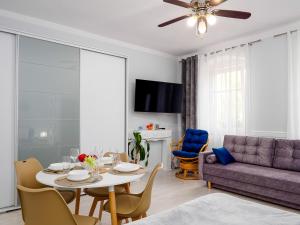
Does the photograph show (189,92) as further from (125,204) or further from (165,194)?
(125,204)

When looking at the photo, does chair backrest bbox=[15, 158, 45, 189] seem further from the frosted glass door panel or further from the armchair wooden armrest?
the armchair wooden armrest

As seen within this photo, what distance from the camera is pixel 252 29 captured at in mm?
4285

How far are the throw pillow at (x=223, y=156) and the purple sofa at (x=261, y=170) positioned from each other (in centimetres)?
9

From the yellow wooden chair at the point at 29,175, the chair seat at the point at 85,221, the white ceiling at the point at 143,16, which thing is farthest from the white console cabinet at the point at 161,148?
the chair seat at the point at 85,221

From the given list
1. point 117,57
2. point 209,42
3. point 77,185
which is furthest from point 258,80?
Result: point 77,185

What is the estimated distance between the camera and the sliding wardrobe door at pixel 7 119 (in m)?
3.12

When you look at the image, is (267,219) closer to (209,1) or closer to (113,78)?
(209,1)

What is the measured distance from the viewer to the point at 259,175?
347 cm

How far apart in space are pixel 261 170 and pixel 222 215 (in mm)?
2462

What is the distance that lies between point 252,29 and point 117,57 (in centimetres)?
247

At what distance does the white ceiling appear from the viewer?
3297 mm

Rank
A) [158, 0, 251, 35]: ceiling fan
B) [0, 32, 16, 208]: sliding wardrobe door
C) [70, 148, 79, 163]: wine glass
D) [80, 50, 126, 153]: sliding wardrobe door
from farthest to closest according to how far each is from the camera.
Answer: [80, 50, 126, 153]: sliding wardrobe door → [0, 32, 16, 208]: sliding wardrobe door → [158, 0, 251, 35]: ceiling fan → [70, 148, 79, 163]: wine glass

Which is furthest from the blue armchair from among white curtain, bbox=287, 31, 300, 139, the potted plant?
white curtain, bbox=287, 31, 300, 139

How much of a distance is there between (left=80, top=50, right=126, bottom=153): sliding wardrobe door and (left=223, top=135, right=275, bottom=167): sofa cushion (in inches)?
79.0
